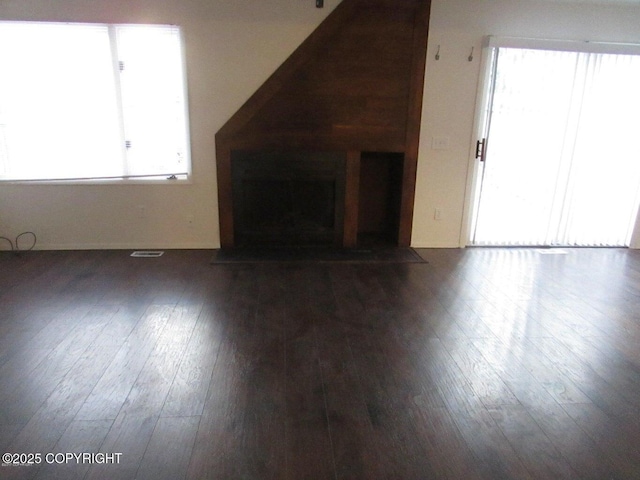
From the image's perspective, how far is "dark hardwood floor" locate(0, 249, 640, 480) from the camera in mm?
1515

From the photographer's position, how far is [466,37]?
375 cm

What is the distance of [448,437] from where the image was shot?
5.29ft

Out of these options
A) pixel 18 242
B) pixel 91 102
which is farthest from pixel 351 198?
pixel 18 242

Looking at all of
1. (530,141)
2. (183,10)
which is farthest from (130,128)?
(530,141)

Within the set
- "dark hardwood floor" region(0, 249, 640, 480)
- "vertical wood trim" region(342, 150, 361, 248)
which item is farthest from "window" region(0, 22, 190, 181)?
"vertical wood trim" region(342, 150, 361, 248)

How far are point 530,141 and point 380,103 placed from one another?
1.61m

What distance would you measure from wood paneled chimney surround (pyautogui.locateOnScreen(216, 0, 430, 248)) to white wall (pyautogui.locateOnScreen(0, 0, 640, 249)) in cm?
13

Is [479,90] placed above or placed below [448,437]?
above

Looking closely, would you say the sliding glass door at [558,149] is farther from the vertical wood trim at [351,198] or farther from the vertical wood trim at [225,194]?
the vertical wood trim at [225,194]

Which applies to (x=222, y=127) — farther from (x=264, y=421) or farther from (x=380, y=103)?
(x=264, y=421)

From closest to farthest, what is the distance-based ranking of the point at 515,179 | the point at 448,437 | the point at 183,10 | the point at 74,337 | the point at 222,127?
the point at 448,437 → the point at 74,337 → the point at 183,10 → the point at 222,127 → the point at 515,179

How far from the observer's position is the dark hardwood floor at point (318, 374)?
1.51 meters

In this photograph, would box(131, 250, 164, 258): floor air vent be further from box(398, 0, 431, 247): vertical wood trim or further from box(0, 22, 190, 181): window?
box(398, 0, 431, 247): vertical wood trim

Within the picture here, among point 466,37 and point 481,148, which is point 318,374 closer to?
point 481,148
